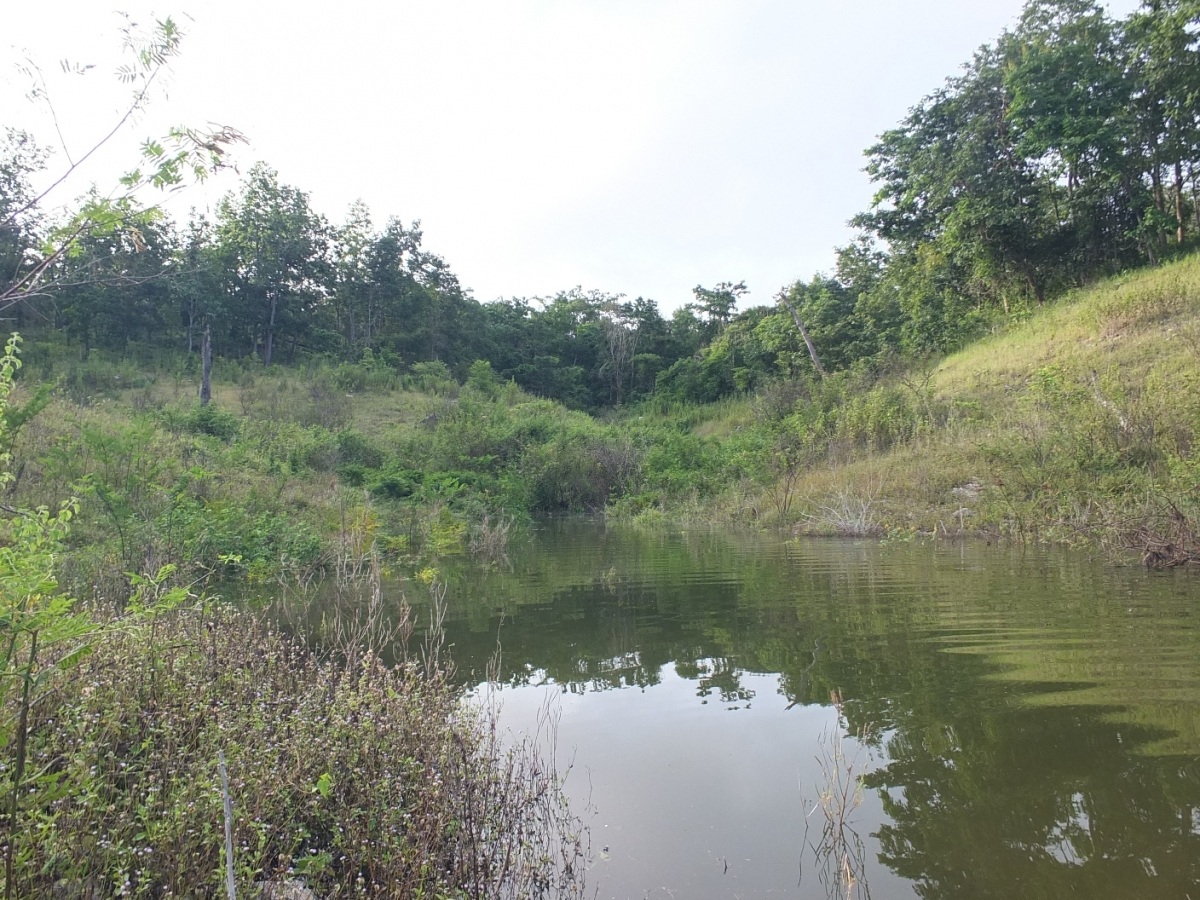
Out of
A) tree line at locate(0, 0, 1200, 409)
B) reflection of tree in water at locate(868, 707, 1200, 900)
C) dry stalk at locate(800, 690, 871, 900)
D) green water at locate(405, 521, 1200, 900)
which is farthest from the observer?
tree line at locate(0, 0, 1200, 409)

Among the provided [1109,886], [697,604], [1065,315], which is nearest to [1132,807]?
[1109,886]

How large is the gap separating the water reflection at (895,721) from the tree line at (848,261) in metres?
3.38

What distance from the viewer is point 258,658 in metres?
4.30

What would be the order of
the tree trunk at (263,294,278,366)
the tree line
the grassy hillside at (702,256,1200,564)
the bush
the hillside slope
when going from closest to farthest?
the bush, the hillside slope, the grassy hillside at (702,256,1200,564), the tree line, the tree trunk at (263,294,278,366)

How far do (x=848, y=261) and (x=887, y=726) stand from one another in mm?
42006

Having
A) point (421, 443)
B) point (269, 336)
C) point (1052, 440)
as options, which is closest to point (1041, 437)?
point (1052, 440)

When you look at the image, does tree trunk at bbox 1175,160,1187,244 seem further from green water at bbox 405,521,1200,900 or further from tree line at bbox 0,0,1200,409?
green water at bbox 405,521,1200,900

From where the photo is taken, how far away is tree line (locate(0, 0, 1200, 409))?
23.5 meters

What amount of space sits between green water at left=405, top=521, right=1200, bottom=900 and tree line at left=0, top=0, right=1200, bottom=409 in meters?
3.36

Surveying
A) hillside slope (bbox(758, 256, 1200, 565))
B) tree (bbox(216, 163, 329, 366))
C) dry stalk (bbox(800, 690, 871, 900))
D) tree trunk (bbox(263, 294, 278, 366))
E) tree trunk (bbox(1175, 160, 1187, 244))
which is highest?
tree (bbox(216, 163, 329, 366))

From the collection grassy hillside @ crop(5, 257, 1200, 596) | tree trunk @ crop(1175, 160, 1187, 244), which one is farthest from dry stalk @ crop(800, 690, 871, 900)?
tree trunk @ crop(1175, 160, 1187, 244)

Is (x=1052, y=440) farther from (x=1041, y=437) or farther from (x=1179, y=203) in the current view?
(x=1179, y=203)

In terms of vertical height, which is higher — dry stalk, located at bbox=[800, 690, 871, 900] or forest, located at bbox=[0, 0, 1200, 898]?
forest, located at bbox=[0, 0, 1200, 898]

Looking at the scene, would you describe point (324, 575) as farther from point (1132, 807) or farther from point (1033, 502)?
point (1033, 502)
